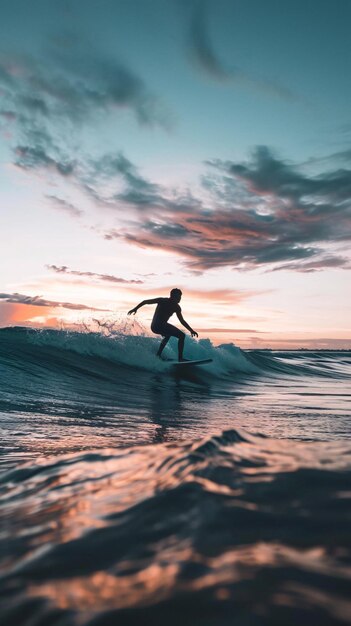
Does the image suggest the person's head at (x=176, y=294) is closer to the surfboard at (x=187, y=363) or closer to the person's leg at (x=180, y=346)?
the person's leg at (x=180, y=346)

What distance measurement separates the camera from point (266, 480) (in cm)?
186

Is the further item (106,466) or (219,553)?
(106,466)

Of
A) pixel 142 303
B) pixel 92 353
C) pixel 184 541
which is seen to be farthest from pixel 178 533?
pixel 92 353

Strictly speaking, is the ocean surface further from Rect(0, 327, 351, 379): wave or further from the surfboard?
the surfboard

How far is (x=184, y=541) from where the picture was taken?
4.35ft

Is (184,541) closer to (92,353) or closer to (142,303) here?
(142,303)

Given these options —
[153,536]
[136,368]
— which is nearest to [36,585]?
[153,536]

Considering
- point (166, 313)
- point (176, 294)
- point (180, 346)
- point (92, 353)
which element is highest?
point (176, 294)

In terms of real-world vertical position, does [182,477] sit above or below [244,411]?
above

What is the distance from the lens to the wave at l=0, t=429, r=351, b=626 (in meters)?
1.01

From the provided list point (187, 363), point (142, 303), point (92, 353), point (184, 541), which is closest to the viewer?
point (184, 541)

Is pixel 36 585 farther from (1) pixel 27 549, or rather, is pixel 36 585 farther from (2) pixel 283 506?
(2) pixel 283 506

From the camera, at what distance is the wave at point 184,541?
1011mm

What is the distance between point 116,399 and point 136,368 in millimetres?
4469
